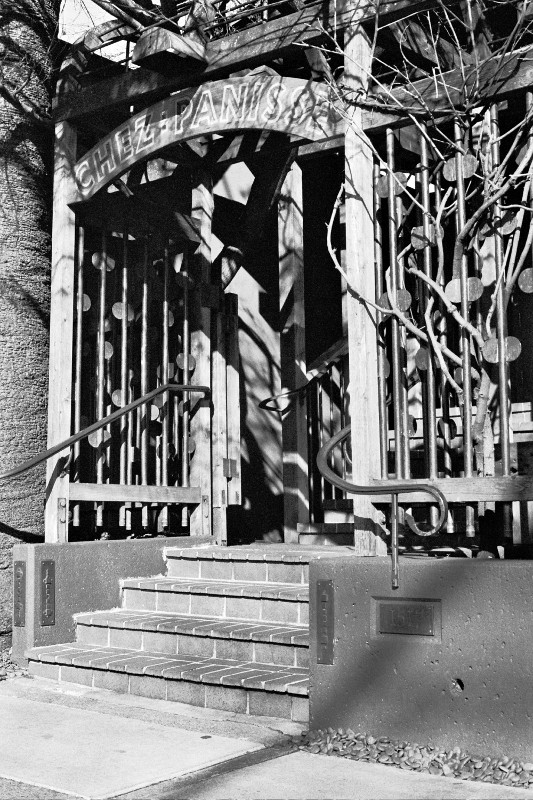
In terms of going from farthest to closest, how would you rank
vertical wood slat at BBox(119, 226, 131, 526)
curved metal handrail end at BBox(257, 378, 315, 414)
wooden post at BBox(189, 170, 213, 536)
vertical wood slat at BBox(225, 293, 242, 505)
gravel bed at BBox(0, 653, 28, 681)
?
1. curved metal handrail end at BBox(257, 378, 315, 414)
2. vertical wood slat at BBox(225, 293, 242, 505)
3. wooden post at BBox(189, 170, 213, 536)
4. vertical wood slat at BBox(119, 226, 131, 526)
5. gravel bed at BBox(0, 653, 28, 681)

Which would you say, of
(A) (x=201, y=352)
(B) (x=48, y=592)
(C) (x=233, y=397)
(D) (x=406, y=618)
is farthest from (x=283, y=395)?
(D) (x=406, y=618)

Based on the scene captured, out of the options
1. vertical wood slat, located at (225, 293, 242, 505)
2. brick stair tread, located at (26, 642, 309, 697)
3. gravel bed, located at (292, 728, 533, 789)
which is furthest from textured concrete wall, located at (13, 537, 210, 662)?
gravel bed, located at (292, 728, 533, 789)

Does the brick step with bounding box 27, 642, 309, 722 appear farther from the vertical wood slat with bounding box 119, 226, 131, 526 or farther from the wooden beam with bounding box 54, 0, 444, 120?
the wooden beam with bounding box 54, 0, 444, 120

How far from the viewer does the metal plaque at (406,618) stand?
4496 mm

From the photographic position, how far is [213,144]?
8.00 meters

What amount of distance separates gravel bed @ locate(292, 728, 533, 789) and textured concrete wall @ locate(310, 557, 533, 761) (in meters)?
0.04

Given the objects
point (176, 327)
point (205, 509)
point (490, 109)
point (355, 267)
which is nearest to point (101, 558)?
point (205, 509)

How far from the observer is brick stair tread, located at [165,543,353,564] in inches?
245

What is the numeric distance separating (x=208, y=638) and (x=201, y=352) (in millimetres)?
2478

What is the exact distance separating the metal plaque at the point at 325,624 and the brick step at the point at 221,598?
89 cm

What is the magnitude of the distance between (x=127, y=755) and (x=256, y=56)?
156 inches

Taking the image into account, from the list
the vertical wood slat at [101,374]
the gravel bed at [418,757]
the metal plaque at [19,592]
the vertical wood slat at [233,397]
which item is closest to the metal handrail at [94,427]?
the vertical wood slat at [101,374]

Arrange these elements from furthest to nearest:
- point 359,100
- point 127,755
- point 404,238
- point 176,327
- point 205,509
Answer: point 176,327, point 205,509, point 404,238, point 359,100, point 127,755

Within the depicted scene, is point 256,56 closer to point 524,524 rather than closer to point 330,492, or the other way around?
point 524,524
